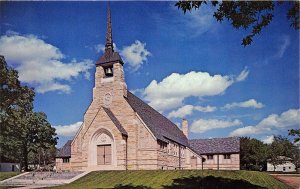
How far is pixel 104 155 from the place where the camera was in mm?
36406

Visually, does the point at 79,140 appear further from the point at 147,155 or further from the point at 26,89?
the point at 26,89

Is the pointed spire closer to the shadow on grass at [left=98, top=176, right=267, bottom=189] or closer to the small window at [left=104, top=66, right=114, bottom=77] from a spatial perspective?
the small window at [left=104, top=66, right=114, bottom=77]

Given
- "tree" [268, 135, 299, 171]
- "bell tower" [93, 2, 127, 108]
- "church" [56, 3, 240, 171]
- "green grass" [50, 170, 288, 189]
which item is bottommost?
"tree" [268, 135, 299, 171]

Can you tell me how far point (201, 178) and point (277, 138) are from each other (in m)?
53.5

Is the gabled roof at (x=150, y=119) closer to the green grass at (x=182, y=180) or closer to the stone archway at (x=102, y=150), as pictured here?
the stone archway at (x=102, y=150)

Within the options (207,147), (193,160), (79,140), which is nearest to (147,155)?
(79,140)

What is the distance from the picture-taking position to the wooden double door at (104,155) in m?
36.2

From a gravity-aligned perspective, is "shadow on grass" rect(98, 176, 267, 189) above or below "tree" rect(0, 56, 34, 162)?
below

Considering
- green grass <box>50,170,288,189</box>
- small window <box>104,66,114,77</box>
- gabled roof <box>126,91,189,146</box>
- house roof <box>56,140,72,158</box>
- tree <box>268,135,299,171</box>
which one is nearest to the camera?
green grass <box>50,170,288,189</box>

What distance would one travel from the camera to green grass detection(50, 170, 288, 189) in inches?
806

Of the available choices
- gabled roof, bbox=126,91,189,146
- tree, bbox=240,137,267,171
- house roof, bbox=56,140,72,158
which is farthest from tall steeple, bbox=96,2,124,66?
tree, bbox=240,137,267,171

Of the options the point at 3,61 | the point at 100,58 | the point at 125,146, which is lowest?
the point at 125,146

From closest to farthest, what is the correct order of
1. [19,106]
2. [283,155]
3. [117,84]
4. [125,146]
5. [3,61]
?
1. [3,61]
2. [19,106]
3. [125,146]
4. [117,84]
5. [283,155]

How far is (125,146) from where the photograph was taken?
35719mm
